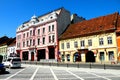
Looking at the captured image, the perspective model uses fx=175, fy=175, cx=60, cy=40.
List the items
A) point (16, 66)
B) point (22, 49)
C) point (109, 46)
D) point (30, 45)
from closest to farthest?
point (16, 66) < point (109, 46) < point (30, 45) < point (22, 49)

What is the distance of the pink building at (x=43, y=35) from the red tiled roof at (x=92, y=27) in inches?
111

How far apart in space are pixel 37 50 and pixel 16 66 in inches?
890

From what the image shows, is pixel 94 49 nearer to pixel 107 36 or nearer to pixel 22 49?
pixel 107 36

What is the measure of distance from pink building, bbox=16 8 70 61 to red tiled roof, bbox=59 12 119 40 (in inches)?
111

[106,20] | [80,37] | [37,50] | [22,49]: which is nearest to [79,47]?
[80,37]

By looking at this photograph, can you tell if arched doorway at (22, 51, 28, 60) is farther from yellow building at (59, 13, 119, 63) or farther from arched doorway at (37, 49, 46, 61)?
yellow building at (59, 13, 119, 63)

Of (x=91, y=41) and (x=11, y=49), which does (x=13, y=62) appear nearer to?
(x=91, y=41)

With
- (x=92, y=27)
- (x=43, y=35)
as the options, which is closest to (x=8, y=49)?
(x=43, y=35)

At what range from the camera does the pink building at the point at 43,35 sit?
48812 mm

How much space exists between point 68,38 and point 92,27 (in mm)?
7098

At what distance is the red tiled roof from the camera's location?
127 feet

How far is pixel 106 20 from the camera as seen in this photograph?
4166 cm

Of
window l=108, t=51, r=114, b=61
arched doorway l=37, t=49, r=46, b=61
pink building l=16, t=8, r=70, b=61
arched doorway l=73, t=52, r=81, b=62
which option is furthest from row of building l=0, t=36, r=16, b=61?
window l=108, t=51, r=114, b=61

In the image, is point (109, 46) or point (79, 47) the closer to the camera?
point (109, 46)
